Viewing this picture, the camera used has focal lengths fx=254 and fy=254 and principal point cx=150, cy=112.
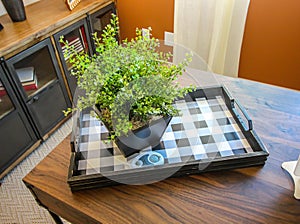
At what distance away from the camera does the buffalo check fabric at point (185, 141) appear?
2.88 ft

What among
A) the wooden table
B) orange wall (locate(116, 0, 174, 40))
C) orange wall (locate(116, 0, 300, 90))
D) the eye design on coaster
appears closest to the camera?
the wooden table

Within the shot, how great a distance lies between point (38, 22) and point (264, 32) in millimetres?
1526

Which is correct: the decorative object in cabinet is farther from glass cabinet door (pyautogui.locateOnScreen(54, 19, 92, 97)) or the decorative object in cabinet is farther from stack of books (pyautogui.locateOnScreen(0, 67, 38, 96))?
stack of books (pyautogui.locateOnScreen(0, 67, 38, 96))

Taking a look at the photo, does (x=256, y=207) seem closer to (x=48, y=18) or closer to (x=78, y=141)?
(x=78, y=141)

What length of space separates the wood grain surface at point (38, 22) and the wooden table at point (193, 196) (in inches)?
32.0

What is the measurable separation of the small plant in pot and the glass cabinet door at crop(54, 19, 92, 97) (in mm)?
1000

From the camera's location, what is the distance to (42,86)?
171cm

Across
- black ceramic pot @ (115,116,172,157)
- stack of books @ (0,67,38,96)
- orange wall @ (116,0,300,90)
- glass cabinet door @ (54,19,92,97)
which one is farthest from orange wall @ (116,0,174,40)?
black ceramic pot @ (115,116,172,157)

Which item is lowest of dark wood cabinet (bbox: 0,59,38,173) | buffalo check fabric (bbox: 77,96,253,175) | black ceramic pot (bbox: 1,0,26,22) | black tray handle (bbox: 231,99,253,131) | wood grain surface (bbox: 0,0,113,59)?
dark wood cabinet (bbox: 0,59,38,173)

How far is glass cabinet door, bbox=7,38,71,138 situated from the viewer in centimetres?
161

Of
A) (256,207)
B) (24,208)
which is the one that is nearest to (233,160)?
(256,207)

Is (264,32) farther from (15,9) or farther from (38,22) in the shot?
(15,9)

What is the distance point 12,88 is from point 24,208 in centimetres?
70

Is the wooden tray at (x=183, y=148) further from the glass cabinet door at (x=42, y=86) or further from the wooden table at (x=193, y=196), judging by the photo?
the glass cabinet door at (x=42, y=86)
